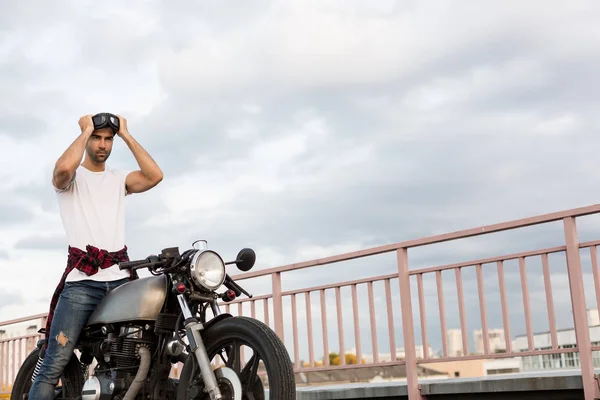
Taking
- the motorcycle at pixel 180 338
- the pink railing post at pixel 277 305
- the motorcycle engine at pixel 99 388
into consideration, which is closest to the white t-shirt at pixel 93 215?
the motorcycle at pixel 180 338

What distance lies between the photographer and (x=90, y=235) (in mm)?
3672

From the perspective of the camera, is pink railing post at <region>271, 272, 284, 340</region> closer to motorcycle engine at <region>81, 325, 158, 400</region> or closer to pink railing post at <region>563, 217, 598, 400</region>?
pink railing post at <region>563, 217, 598, 400</region>

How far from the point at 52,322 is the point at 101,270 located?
1.15ft

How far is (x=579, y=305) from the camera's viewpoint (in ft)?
17.2

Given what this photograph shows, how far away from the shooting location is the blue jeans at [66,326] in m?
3.59

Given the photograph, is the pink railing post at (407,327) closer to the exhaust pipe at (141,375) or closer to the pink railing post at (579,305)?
the pink railing post at (579,305)

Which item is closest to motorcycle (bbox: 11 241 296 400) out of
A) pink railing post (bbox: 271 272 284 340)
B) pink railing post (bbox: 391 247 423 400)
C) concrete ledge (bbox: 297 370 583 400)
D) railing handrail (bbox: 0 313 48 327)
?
concrete ledge (bbox: 297 370 583 400)

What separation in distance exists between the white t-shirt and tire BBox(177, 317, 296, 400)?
75 cm

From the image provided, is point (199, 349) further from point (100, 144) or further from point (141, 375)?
point (100, 144)

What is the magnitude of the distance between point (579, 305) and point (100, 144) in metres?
3.44

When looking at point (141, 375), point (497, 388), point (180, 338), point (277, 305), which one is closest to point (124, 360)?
point (141, 375)

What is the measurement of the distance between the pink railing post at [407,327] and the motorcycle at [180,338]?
2761 millimetres

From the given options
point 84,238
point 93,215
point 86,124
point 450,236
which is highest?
point 86,124

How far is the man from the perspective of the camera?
360 centimetres
